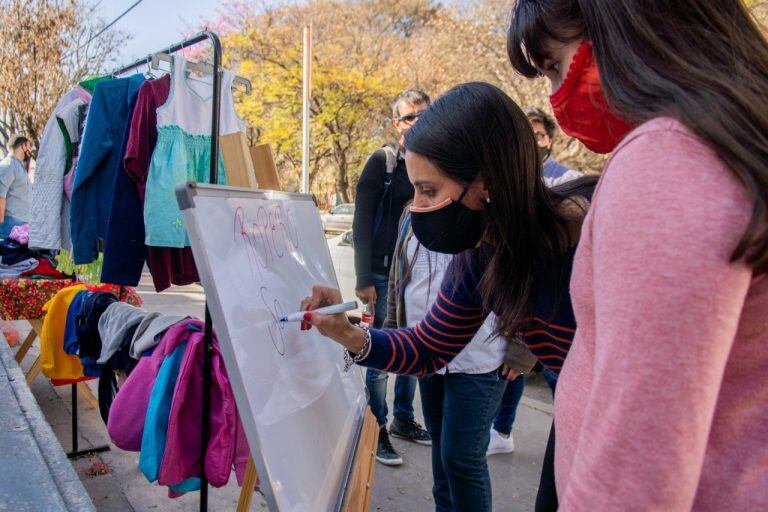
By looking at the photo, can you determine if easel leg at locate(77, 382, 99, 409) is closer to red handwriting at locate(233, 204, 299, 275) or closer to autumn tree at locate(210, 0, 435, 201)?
red handwriting at locate(233, 204, 299, 275)

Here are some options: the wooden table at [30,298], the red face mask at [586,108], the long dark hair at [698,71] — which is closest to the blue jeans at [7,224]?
the wooden table at [30,298]

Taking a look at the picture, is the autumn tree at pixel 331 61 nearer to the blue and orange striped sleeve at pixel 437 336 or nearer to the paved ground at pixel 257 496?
the paved ground at pixel 257 496

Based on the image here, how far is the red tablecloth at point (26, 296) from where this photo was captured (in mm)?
3215

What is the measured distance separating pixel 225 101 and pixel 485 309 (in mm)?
1832

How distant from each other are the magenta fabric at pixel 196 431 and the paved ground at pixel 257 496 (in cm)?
91

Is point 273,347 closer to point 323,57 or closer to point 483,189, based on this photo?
point 483,189

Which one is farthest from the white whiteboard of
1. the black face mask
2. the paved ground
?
the paved ground

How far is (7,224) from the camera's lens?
16.2ft

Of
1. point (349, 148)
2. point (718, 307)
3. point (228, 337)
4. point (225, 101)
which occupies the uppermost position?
point (349, 148)

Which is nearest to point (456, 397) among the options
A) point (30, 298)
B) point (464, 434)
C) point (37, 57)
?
point (464, 434)

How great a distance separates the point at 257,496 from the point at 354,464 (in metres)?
1.39

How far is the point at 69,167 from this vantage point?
9.41 ft

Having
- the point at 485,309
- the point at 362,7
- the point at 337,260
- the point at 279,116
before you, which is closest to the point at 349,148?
the point at 279,116

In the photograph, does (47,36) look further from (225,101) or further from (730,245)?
(730,245)
